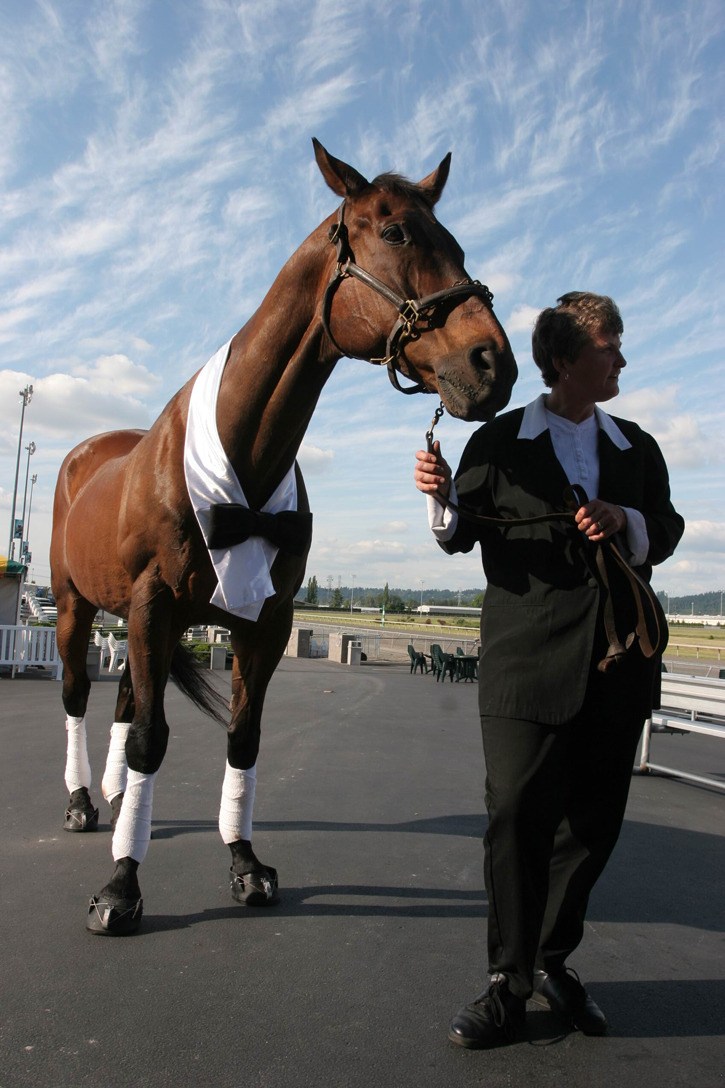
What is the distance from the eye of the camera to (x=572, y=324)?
8.91ft

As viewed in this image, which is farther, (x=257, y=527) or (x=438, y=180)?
(x=257, y=527)

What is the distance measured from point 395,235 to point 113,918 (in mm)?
3002

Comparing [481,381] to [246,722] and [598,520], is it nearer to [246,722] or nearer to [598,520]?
[598,520]

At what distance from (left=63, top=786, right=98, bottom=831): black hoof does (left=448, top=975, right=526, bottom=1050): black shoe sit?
3.03m

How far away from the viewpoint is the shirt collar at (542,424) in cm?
280

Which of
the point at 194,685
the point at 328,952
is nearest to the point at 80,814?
the point at 194,685

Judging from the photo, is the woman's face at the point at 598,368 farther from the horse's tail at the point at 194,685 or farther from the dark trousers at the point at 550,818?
the horse's tail at the point at 194,685

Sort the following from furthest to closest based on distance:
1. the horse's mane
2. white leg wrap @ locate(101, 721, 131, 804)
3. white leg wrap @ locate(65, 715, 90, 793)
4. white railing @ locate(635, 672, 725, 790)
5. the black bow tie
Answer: white railing @ locate(635, 672, 725, 790), white leg wrap @ locate(65, 715, 90, 793), white leg wrap @ locate(101, 721, 131, 804), the black bow tie, the horse's mane

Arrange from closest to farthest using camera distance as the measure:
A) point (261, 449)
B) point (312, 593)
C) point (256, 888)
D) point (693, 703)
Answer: point (261, 449), point (256, 888), point (693, 703), point (312, 593)

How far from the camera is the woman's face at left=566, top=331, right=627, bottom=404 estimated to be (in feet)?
8.82

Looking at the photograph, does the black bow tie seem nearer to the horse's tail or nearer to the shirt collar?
the shirt collar

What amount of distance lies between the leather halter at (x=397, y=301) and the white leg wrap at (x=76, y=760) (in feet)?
11.2

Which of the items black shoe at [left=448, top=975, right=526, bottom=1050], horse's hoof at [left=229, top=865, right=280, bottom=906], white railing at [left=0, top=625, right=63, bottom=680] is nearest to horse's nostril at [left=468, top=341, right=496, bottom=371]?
black shoe at [left=448, top=975, right=526, bottom=1050]

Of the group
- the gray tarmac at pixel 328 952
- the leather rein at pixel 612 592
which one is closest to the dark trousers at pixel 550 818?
the leather rein at pixel 612 592
